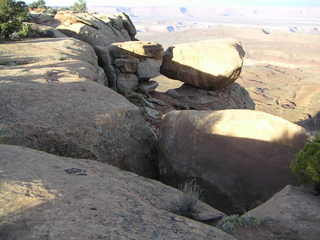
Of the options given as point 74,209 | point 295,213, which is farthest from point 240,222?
point 74,209

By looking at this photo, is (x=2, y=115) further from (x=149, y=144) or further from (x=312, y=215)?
(x=312, y=215)

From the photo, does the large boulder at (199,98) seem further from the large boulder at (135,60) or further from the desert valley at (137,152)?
the large boulder at (135,60)

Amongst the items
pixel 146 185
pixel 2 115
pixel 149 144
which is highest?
pixel 2 115

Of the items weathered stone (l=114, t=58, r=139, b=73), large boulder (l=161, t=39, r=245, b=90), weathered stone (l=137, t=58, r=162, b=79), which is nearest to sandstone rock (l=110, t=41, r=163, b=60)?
weathered stone (l=137, t=58, r=162, b=79)

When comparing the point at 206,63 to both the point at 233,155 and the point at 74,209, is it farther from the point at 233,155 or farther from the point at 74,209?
the point at 74,209

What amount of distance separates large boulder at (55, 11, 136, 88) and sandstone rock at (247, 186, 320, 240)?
49.9 feet

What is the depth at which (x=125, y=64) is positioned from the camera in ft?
74.7

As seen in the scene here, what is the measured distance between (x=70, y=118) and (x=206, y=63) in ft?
42.7

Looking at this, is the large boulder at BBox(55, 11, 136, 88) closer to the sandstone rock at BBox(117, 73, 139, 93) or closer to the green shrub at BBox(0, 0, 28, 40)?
the sandstone rock at BBox(117, 73, 139, 93)

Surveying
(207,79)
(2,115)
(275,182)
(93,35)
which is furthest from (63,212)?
(93,35)

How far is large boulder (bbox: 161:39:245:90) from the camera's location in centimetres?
2266

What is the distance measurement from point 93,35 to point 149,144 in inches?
585

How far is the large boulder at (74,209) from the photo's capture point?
5.20 m

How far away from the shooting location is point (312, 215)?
7926 mm
